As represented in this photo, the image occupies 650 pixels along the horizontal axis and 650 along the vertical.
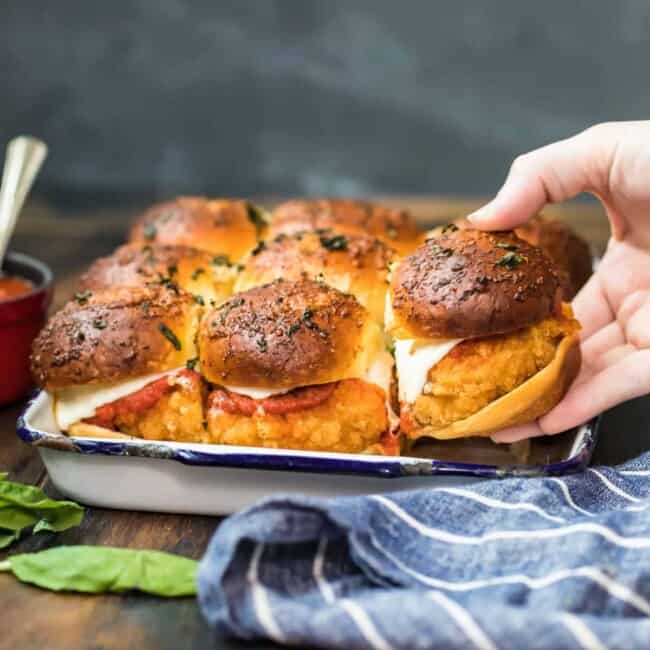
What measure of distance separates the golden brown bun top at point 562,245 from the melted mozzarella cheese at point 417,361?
0.90m

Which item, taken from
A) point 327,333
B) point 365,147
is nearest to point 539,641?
point 327,333

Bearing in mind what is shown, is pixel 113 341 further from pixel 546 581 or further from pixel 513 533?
pixel 546 581

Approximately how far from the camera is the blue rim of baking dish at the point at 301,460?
7.76 ft

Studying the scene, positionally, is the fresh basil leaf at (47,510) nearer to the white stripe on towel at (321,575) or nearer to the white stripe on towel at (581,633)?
the white stripe on towel at (321,575)

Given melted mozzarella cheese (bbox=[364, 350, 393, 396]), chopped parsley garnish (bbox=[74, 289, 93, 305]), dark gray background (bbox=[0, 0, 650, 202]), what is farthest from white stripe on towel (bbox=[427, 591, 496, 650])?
dark gray background (bbox=[0, 0, 650, 202])

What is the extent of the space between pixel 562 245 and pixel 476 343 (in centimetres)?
109

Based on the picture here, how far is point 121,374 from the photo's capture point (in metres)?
2.58

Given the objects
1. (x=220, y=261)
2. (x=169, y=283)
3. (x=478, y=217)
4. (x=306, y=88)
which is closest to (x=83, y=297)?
(x=169, y=283)

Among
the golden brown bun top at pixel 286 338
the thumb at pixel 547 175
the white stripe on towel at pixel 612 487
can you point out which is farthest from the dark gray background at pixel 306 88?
the white stripe on towel at pixel 612 487

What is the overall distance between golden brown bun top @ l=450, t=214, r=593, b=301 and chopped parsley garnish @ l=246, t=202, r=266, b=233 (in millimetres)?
651

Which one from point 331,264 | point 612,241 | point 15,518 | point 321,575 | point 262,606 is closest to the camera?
point 262,606

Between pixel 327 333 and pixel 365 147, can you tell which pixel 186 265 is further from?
pixel 365 147

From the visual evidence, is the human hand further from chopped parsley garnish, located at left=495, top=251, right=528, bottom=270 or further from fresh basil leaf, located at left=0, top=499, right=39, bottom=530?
fresh basil leaf, located at left=0, top=499, right=39, bottom=530

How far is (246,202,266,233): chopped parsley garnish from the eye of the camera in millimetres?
3701
